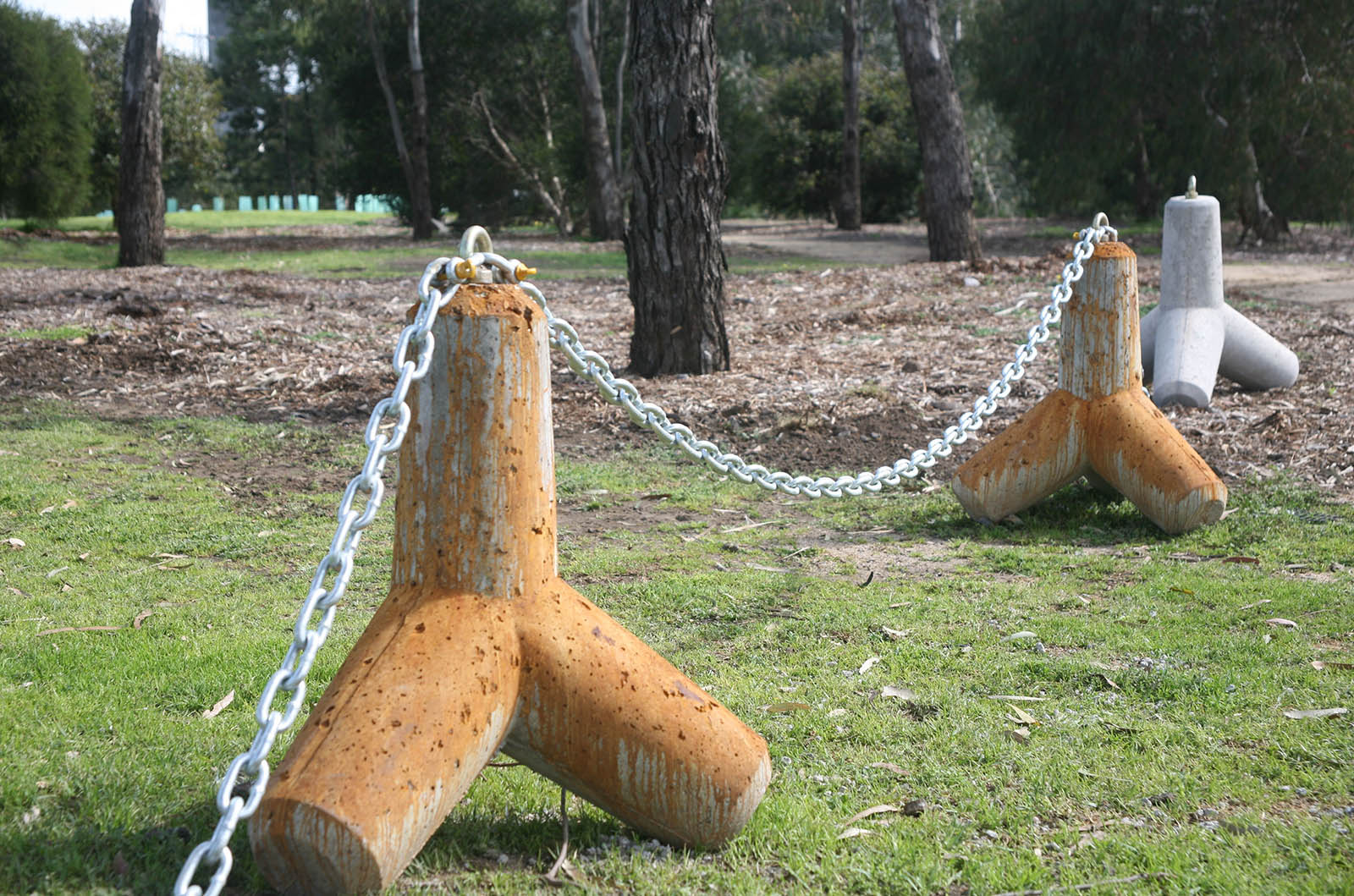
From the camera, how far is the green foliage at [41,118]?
73.3ft

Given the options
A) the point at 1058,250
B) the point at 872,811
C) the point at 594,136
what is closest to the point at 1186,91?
the point at 1058,250

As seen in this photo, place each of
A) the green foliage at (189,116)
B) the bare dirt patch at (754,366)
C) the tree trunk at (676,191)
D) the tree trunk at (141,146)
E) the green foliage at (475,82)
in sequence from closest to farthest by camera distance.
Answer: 1. the bare dirt patch at (754,366)
2. the tree trunk at (676,191)
3. the tree trunk at (141,146)
4. the green foliage at (475,82)
5. the green foliage at (189,116)

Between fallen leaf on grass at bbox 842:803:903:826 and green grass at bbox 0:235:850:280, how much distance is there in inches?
531

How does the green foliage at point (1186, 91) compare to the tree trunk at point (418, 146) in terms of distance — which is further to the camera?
the tree trunk at point (418, 146)

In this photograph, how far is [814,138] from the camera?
29484 millimetres

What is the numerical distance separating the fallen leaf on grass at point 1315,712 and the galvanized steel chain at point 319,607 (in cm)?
252

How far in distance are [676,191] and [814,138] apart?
2191cm

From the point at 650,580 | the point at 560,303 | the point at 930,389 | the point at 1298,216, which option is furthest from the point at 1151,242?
the point at 650,580

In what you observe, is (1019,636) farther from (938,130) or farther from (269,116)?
(269,116)

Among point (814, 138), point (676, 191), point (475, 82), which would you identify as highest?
point (475, 82)

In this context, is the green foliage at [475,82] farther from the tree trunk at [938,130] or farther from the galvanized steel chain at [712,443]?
the galvanized steel chain at [712,443]

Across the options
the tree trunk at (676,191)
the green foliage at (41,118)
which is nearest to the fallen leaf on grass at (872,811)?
the tree trunk at (676,191)

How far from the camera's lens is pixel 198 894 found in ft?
6.32

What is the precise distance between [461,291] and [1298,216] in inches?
853
